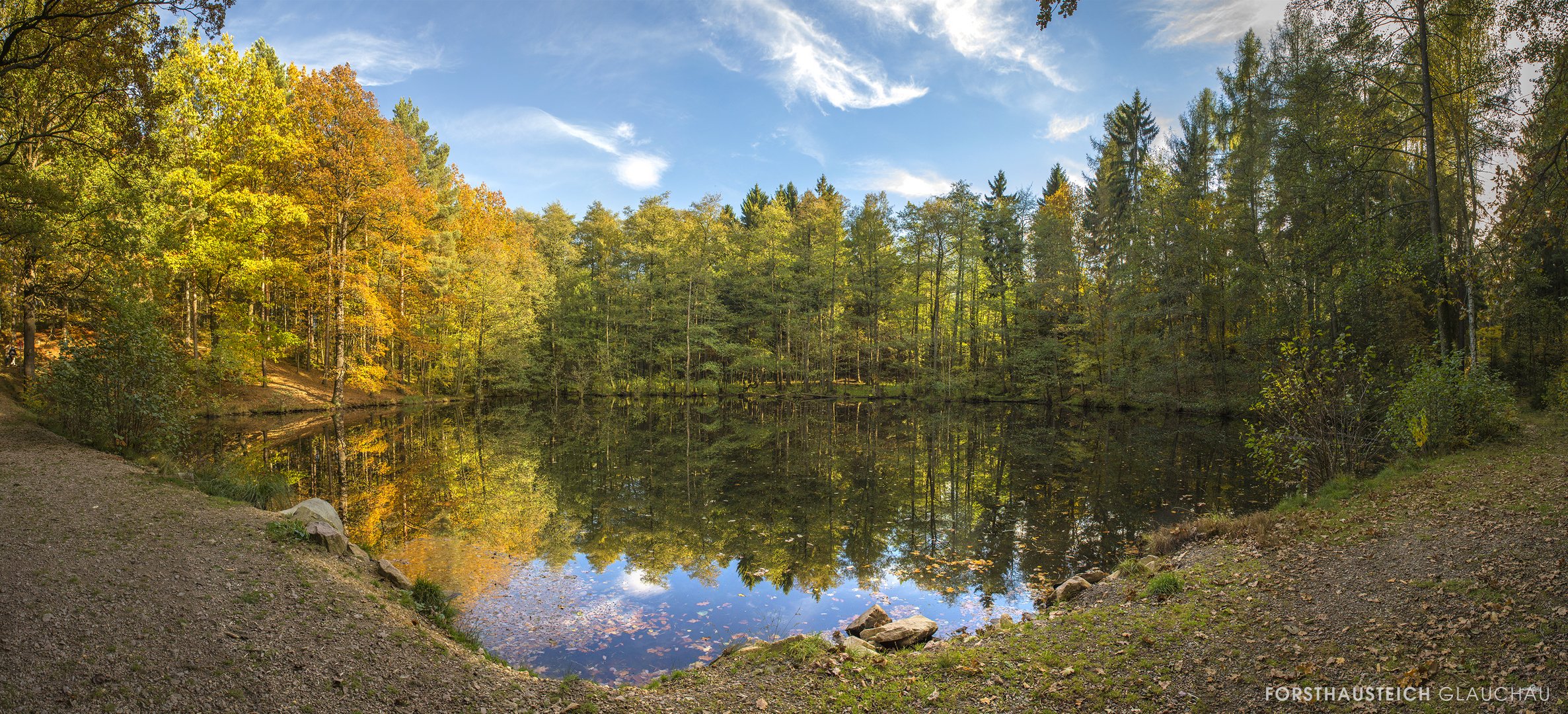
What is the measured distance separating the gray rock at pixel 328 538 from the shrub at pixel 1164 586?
30.1ft

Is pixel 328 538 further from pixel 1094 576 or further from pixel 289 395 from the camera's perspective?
pixel 289 395

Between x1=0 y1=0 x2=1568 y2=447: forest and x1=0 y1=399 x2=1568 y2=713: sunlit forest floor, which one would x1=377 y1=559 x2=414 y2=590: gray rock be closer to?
x1=0 y1=399 x2=1568 y2=713: sunlit forest floor

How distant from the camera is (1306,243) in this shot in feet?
52.1

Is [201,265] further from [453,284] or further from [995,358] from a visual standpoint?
[995,358]

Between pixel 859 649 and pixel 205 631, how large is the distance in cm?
516

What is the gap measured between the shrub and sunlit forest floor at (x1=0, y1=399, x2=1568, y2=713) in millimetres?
147

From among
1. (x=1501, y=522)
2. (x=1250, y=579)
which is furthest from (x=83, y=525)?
(x=1501, y=522)

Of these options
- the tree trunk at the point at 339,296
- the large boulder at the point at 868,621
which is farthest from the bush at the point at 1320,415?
the tree trunk at the point at 339,296

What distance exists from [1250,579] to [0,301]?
3073 cm

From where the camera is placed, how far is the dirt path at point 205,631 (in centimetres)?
360

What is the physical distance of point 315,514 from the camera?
7656 mm

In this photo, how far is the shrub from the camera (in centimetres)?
660

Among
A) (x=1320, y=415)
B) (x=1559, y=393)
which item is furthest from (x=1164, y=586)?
Result: (x=1559, y=393)

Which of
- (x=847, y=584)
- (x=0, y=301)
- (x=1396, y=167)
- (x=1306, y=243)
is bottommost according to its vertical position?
(x=847, y=584)
